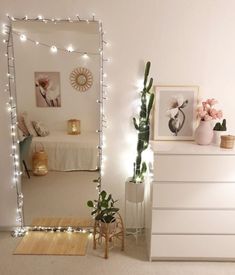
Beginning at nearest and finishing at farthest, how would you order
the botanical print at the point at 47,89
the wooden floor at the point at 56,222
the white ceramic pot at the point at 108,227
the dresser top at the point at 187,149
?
the dresser top at the point at 187,149
the white ceramic pot at the point at 108,227
the botanical print at the point at 47,89
the wooden floor at the point at 56,222

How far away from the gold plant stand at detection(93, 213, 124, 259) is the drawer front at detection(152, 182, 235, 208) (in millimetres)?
456

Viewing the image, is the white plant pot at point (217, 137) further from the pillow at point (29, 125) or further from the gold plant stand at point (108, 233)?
the pillow at point (29, 125)

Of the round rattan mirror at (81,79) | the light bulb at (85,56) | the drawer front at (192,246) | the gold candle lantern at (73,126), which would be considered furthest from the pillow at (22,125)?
the drawer front at (192,246)

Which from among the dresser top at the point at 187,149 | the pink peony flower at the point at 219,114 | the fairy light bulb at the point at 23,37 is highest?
the fairy light bulb at the point at 23,37

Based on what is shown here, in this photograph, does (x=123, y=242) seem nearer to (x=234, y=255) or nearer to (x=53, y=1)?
(x=234, y=255)

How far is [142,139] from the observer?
2.53m

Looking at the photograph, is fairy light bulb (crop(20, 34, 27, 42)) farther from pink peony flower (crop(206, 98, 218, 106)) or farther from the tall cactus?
pink peony flower (crop(206, 98, 218, 106))

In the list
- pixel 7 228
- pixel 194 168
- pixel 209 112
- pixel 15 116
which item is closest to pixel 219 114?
pixel 209 112

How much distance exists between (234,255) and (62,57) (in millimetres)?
2224

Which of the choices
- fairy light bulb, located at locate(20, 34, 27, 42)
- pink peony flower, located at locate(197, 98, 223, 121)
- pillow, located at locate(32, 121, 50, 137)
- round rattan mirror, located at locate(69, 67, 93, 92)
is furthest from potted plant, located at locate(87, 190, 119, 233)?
fairy light bulb, located at locate(20, 34, 27, 42)

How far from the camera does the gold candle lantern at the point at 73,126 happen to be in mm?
2625

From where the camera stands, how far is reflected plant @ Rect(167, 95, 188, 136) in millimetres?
2576

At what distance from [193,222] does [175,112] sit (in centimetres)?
95

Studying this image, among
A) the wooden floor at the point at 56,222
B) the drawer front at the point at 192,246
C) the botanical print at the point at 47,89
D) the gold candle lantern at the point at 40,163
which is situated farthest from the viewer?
the wooden floor at the point at 56,222
